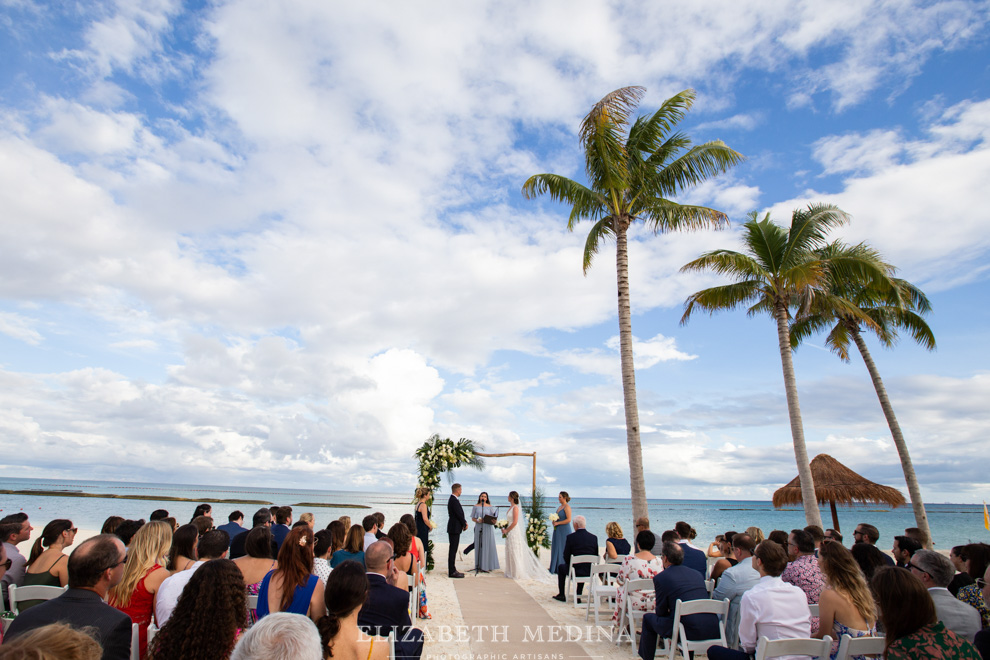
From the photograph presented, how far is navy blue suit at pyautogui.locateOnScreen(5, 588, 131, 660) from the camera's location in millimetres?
2748

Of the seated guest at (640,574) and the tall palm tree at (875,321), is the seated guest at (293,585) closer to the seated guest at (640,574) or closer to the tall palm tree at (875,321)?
the seated guest at (640,574)

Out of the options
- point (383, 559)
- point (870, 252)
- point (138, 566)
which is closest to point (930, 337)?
point (870, 252)

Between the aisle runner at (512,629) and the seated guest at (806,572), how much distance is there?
7.82 feet

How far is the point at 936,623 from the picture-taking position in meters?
3.09

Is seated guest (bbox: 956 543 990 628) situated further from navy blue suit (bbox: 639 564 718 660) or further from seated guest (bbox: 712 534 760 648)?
navy blue suit (bbox: 639 564 718 660)

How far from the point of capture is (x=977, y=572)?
468 cm

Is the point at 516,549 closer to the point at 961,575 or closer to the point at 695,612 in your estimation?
the point at 695,612

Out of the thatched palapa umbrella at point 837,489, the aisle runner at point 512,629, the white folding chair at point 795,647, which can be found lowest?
the aisle runner at point 512,629

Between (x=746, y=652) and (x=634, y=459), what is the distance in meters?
6.66

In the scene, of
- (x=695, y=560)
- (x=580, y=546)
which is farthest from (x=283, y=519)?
(x=695, y=560)

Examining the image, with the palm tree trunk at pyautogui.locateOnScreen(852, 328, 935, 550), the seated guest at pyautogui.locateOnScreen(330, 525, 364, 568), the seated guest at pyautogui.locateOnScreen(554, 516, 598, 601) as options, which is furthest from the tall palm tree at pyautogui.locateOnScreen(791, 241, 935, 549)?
the seated guest at pyautogui.locateOnScreen(330, 525, 364, 568)

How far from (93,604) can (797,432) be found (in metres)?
14.0

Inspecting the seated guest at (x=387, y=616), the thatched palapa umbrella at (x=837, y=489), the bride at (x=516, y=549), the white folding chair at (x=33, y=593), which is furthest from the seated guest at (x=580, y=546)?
the thatched palapa umbrella at (x=837, y=489)

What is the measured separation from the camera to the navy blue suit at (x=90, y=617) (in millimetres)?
2748
